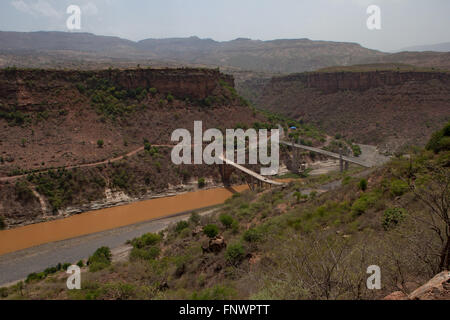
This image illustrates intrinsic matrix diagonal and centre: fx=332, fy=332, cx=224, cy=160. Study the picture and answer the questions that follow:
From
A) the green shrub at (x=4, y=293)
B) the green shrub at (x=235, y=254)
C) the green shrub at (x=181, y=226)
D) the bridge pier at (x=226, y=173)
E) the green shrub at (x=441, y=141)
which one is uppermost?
the green shrub at (x=441, y=141)

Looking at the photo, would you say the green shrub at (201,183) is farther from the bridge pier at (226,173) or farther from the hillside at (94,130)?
the bridge pier at (226,173)

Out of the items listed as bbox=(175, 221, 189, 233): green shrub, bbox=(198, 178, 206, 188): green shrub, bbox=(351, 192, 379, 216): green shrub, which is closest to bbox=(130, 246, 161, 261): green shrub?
bbox=(175, 221, 189, 233): green shrub

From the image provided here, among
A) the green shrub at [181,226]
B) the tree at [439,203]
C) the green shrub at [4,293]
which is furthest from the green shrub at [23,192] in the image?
the tree at [439,203]

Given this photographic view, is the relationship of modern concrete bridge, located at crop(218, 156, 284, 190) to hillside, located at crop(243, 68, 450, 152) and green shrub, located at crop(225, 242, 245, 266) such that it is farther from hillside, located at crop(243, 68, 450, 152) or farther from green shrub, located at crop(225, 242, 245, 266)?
hillside, located at crop(243, 68, 450, 152)

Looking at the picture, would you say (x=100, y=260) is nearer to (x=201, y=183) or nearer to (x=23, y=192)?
(x=23, y=192)

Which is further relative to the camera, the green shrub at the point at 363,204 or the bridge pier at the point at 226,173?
the bridge pier at the point at 226,173
